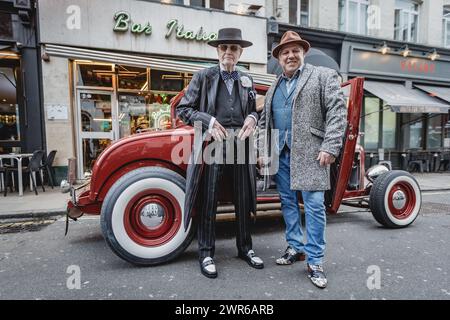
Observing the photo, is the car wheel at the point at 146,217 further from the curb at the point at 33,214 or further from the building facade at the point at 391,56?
the building facade at the point at 391,56

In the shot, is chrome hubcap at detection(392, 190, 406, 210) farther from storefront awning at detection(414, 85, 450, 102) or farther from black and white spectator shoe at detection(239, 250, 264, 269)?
storefront awning at detection(414, 85, 450, 102)

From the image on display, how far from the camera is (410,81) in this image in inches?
453

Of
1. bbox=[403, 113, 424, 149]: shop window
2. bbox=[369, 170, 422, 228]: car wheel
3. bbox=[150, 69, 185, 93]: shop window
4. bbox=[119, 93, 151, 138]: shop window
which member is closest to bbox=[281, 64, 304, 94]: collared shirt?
bbox=[369, 170, 422, 228]: car wheel

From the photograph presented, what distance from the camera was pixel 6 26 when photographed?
23.8 ft

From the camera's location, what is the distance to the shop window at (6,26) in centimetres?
723

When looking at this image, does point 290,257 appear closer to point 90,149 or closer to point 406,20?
point 90,149

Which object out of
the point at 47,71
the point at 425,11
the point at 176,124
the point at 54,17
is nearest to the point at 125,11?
the point at 54,17

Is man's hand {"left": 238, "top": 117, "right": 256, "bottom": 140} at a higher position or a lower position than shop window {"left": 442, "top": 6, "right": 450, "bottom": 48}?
lower

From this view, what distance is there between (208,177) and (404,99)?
960 centimetres

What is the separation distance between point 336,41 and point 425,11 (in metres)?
4.91

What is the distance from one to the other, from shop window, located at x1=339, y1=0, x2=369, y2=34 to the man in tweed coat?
9.88 m

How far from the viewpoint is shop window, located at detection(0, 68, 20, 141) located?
25.0 ft

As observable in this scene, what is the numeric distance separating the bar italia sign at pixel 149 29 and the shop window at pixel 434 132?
9785 mm

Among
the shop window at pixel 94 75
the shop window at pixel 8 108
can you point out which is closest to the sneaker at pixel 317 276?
the shop window at pixel 94 75
